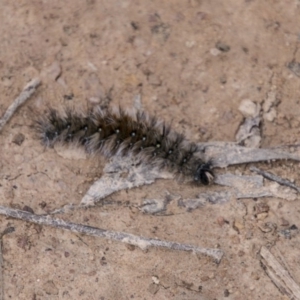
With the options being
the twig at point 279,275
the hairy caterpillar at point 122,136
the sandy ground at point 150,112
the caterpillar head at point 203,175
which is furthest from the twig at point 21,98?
the twig at point 279,275

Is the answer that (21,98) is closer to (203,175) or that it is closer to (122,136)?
(122,136)

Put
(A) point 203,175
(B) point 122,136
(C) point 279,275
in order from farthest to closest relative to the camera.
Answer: (B) point 122,136 < (A) point 203,175 < (C) point 279,275

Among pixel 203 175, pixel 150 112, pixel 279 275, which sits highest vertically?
pixel 150 112

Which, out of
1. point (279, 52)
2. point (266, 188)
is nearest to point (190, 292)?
point (266, 188)

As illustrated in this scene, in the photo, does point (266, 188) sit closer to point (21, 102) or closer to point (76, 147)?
point (76, 147)

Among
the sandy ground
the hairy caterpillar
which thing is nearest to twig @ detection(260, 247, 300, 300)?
the sandy ground

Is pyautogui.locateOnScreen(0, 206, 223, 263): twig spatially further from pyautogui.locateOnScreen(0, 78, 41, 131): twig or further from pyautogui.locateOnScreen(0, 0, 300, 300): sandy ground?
pyautogui.locateOnScreen(0, 78, 41, 131): twig

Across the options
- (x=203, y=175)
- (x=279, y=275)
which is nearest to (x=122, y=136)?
(x=203, y=175)
